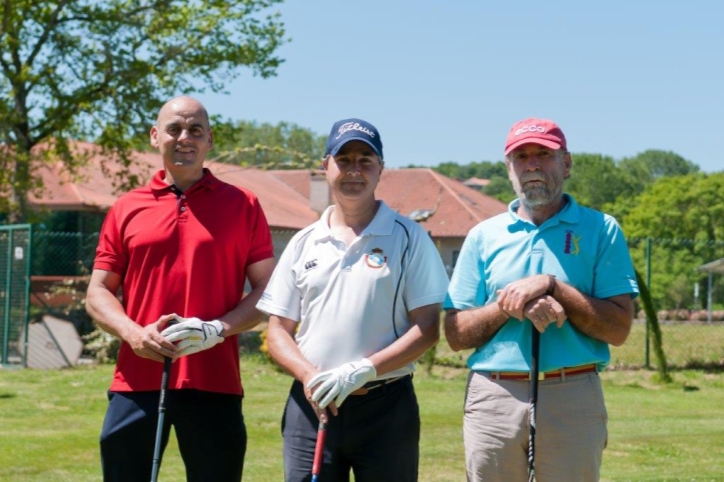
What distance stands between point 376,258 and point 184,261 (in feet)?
2.80

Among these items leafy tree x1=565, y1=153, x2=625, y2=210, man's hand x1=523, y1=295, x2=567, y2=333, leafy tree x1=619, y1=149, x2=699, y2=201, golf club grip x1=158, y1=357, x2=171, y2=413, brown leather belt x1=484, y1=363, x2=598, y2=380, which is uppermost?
leafy tree x1=619, y1=149, x2=699, y2=201

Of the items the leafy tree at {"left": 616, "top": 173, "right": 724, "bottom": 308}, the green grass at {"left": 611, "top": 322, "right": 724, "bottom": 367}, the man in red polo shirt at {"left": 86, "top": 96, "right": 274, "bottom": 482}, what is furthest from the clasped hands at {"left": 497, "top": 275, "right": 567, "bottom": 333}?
the leafy tree at {"left": 616, "top": 173, "right": 724, "bottom": 308}

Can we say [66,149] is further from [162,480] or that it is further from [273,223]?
[273,223]

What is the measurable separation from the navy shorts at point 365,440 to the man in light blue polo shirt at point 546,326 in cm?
28

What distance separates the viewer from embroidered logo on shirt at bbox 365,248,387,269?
410cm

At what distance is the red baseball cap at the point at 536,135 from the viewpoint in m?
4.05

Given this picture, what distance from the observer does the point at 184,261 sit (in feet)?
14.5

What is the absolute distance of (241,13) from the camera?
809 inches

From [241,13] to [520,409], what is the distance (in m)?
17.5

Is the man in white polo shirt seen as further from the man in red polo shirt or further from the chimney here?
the chimney

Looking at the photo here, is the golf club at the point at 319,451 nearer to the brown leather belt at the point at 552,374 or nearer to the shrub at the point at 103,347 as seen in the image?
the brown leather belt at the point at 552,374

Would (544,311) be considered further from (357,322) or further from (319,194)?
(319,194)

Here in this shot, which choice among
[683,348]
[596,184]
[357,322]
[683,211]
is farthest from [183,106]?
[596,184]

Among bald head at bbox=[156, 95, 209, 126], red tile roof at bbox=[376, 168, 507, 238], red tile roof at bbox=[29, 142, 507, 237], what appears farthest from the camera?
red tile roof at bbox=[376, 168, 507, 238]
